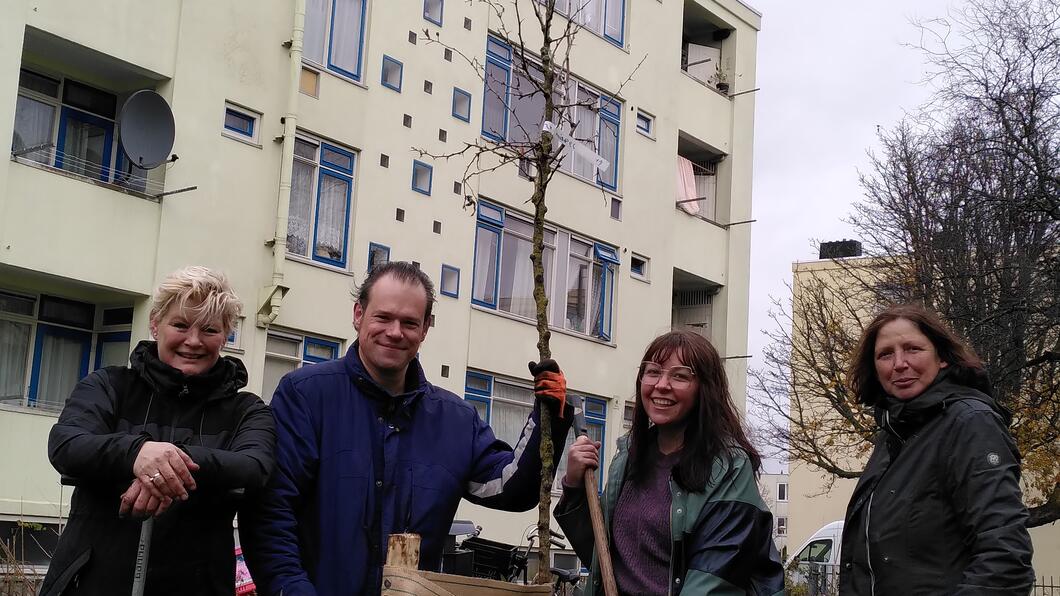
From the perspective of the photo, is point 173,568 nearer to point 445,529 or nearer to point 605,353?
point 445,529

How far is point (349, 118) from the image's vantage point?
18422mm

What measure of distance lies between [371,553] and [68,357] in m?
12.3

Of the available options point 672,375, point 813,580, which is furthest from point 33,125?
point 813,580

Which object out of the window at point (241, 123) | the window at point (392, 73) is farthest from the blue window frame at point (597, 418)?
the window at point (241, 123)

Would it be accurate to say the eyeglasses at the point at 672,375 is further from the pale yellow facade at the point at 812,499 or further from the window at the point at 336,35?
the pale yellow facade at the point at 812,499

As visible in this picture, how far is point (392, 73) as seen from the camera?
63.7 feet

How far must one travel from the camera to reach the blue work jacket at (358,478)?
4.49 meters

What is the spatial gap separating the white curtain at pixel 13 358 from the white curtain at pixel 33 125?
2.03 meters

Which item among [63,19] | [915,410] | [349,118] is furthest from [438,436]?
[349,118]

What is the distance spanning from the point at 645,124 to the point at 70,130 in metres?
12.5

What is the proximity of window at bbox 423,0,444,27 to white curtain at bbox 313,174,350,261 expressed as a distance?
10.9 ft

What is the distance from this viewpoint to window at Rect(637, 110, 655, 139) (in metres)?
24.9

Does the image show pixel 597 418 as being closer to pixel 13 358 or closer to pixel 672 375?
pixel 13 358

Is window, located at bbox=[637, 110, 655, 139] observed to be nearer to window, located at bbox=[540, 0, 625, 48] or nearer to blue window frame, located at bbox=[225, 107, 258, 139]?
window, located at bbox=[540, 0, 625, 48]
